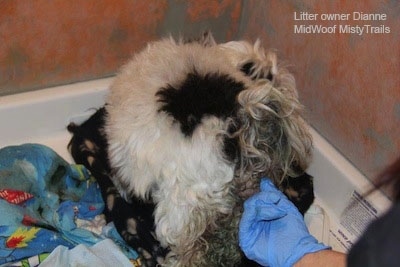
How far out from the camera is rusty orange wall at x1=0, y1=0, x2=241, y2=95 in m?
1.62

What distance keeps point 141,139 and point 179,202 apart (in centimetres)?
16

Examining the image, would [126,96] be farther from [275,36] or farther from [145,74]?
[275,36]

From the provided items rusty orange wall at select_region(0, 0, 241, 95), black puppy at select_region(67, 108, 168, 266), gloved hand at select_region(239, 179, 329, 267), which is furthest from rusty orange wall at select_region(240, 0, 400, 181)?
black puppy at select_region(67, 108, 168, 266)

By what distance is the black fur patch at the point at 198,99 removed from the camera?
1.18 meters

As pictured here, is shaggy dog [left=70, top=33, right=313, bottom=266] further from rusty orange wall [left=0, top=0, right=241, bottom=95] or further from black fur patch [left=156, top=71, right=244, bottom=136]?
rusty orange wall [left=0, top=0, right=241, bottom=95]

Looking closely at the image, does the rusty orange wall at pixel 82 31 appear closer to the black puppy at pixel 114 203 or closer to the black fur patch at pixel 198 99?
the black puppy at pixel 114 203

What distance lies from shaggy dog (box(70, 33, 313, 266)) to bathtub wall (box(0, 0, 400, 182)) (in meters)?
0.26

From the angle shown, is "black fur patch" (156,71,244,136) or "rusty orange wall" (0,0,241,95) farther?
"rusty orange wall" (0,0,241,95)

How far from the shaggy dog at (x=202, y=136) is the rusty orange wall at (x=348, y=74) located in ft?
0.82

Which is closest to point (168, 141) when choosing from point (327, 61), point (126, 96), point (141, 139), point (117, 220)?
point (141, 139)

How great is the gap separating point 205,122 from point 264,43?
28.9 inches

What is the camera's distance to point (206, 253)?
1.33m

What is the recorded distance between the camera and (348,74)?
1519 mm

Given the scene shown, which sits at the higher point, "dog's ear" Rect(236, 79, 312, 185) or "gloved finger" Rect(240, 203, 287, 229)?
"dog's ear" Rect(236, 79, 312, 185)
